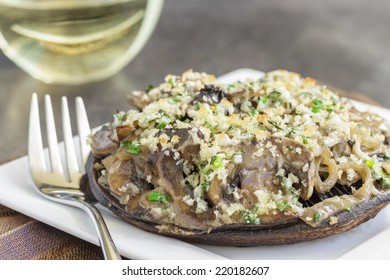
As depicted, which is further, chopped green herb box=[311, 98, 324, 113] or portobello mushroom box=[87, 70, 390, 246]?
chopped green herb box=[311, 98, 324, 113]

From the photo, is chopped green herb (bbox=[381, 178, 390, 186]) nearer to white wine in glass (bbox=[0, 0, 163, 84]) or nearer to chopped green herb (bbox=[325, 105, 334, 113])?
chopped green herb (bbox=[325, 105, 334, 113])

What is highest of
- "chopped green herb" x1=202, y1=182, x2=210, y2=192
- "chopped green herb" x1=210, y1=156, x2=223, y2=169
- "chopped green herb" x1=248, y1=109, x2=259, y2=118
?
"chopped green herb" x1=248, y1=109, x2=259, y2=118

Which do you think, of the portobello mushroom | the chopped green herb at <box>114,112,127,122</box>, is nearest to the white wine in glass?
the chopped green herb at <box>114,112,127,122</box>

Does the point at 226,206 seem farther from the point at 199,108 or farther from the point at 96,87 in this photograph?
the point at 96,87

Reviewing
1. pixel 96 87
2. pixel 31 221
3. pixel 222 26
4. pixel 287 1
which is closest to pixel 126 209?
pixel 31 221

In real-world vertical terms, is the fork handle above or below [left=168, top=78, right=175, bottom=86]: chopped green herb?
below

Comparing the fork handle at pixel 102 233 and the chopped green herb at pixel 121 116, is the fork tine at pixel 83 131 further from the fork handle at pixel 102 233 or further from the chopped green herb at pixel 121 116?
the fork handle at pixel 102 233

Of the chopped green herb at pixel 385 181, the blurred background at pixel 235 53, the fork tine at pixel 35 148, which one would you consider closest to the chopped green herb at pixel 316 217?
the chopped green herb at pixel 385 181

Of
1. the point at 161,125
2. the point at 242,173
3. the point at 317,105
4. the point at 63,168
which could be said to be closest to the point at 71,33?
the point at 63,168
